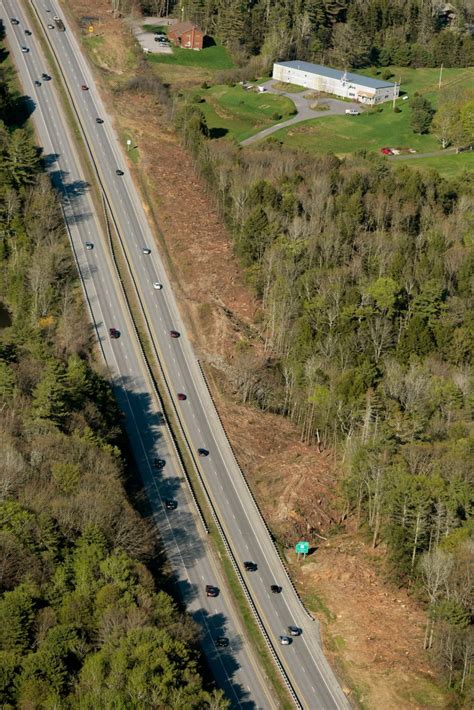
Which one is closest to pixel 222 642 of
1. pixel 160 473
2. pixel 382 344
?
pixel 160 473

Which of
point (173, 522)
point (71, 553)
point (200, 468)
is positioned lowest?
point (173, 522)

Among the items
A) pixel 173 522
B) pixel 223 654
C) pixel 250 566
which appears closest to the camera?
pixel 223 654

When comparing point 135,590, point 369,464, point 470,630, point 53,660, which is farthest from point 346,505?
point 53,660

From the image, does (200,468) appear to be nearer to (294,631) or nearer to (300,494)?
(300,494)

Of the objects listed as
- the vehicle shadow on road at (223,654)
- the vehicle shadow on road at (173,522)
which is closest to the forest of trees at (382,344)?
the vehicle shadow on road at (173,522)

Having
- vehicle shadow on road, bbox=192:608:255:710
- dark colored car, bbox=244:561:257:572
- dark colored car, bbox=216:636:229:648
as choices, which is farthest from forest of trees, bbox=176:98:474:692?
dark colored car, bbox=216:636:229:648

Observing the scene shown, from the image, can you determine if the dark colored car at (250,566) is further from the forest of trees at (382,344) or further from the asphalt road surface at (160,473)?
the forest of trees at (382,344)
